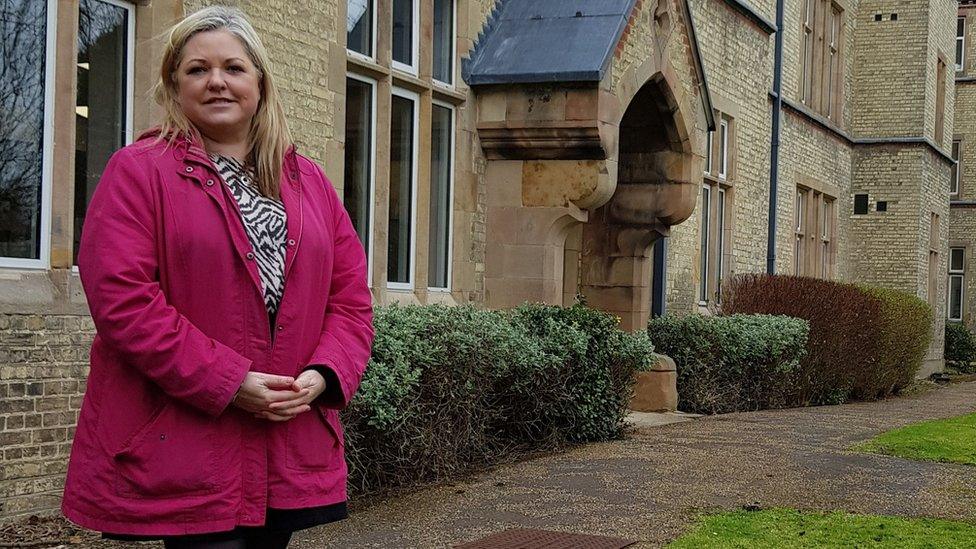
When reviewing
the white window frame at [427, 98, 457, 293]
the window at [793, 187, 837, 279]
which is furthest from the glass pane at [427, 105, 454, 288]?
the window at [793, 187, 837, 279]

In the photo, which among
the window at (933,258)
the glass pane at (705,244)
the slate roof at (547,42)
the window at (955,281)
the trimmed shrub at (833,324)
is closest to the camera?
the slate roof at (547,42)

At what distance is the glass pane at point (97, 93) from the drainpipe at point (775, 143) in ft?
48.1

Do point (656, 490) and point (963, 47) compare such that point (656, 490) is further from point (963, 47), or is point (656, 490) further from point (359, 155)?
point (963, 47)

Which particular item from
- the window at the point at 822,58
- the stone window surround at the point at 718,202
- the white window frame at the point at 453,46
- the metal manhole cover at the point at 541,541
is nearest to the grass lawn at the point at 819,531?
the metal manhole cover at the point at 541,541

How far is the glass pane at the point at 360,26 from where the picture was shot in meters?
9.28

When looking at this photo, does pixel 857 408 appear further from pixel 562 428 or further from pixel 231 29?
pixel 231 29

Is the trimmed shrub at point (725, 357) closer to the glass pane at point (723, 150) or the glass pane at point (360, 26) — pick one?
the glass pane at point (723, 150)

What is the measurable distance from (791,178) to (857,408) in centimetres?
739

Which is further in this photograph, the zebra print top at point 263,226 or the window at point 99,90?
the window at point 99,90

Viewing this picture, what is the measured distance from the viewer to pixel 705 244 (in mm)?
17672

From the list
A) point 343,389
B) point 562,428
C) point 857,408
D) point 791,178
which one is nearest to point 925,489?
point 562,428

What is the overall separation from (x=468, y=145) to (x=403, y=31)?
4.14 feet

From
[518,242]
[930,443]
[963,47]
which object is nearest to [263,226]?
[518,242]

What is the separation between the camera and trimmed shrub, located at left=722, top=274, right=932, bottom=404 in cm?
1611
